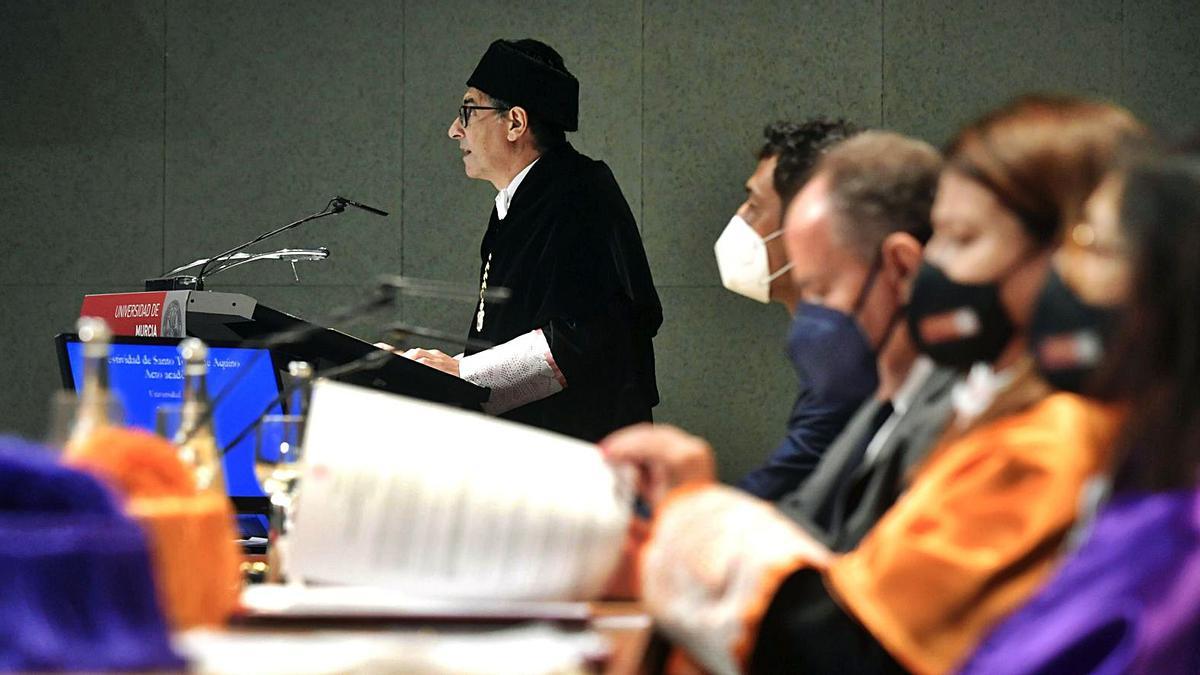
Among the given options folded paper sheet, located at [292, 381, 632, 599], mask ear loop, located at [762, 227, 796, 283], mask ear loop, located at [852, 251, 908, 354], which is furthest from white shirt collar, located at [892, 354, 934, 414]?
mask ear loop, located at [762, 227, 796, 283]

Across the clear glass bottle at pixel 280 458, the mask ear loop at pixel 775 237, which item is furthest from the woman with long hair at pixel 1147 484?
the mask ear loop at pixel 775 237

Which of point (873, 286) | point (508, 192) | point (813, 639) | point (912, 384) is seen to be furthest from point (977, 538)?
point (508, 192)

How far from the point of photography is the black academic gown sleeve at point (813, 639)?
3.83 feet

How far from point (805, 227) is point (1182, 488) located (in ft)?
2.86

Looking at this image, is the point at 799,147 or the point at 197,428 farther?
the point at 799,147

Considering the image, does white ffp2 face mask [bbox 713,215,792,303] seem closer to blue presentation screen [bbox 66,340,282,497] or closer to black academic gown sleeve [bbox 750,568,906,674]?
blue presentation screen [bbox 66,340,282,497]

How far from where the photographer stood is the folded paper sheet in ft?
3.73

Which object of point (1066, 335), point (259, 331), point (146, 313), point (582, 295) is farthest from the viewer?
point (582, 295)

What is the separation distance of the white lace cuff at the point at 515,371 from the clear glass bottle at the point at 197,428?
2151 millimetres

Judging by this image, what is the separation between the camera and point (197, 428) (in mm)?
1317

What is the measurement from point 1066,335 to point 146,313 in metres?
2.53

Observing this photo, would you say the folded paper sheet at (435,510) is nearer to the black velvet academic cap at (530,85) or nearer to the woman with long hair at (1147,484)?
the woman with long hair at (1147,484)

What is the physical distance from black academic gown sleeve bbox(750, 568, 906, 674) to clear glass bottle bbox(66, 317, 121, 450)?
0.55 m

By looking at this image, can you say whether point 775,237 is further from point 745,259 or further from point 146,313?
point 146,313
